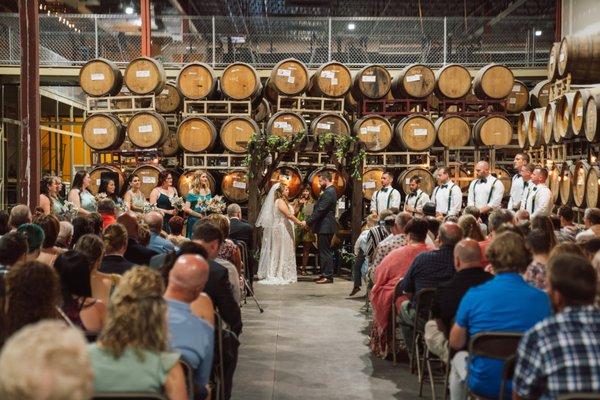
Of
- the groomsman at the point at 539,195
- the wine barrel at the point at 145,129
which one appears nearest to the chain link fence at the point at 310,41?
the wine barrel at the point at 145,129

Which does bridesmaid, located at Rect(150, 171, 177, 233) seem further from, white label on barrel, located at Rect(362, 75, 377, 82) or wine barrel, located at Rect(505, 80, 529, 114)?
wine barrel, located at Rect(505, 80, 529, 114)

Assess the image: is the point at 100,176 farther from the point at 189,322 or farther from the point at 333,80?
the point at 189,322

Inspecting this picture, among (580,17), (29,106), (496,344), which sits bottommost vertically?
(496,344)

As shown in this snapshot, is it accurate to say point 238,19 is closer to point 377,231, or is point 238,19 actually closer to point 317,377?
point 377,231

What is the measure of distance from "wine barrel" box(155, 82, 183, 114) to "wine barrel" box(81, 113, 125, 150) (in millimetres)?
1255

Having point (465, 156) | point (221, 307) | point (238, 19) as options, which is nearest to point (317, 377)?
point (221, 307)

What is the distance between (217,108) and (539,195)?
6658mm

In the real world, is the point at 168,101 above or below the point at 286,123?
above

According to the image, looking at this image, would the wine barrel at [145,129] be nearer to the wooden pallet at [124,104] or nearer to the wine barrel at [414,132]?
the wooden pallet at [124,104]

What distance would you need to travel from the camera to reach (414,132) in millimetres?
14156

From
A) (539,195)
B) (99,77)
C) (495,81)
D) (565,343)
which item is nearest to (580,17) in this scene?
(495,81)

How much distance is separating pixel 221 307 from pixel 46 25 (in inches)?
562

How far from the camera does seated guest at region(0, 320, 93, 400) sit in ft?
5.48

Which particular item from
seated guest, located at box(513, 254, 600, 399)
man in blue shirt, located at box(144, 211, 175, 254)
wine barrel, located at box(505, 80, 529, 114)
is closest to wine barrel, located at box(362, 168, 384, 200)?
wine barrel, located at box(505, 80, 529, 114)
